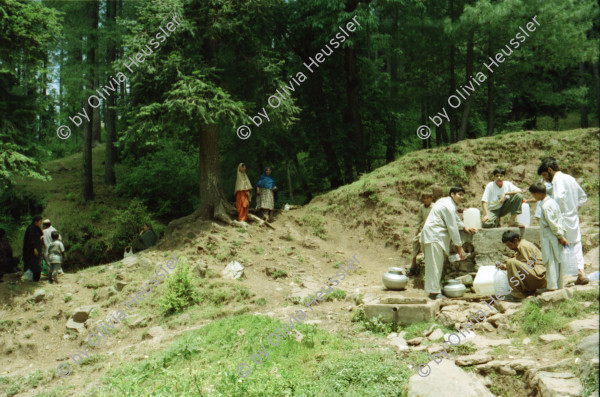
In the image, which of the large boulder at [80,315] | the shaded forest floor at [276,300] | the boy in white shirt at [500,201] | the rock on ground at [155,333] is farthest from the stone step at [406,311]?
the large boulder at [80,315]

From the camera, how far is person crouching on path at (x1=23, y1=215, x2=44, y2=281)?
453 inches

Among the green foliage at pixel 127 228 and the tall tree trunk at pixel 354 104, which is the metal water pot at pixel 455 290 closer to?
the tall tree trunk at pixel 354 104

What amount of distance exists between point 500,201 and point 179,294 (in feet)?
23.3

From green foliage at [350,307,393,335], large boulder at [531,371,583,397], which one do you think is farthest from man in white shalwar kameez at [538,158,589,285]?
green foliage at [350,307,393,335]

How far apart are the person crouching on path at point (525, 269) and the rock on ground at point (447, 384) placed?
8.38 ft

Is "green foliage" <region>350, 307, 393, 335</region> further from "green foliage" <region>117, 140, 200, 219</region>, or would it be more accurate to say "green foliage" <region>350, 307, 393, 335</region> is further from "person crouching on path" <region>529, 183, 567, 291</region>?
"green foliage" <region>117, 140, 200, 219</region>

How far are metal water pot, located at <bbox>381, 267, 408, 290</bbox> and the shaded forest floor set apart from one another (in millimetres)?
314

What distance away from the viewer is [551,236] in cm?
683

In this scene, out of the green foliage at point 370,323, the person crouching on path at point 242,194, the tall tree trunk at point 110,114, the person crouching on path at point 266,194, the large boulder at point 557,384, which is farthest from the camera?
the tall tree trunk at point 110,114

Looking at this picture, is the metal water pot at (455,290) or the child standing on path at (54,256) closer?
the metal water pot at (455,290)

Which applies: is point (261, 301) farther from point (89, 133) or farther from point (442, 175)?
point (89, 133)

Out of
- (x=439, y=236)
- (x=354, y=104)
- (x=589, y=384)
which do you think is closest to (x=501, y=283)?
(x=439, y=236)

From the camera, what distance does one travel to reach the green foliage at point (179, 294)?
10.0 metres

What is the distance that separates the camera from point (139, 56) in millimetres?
13133
